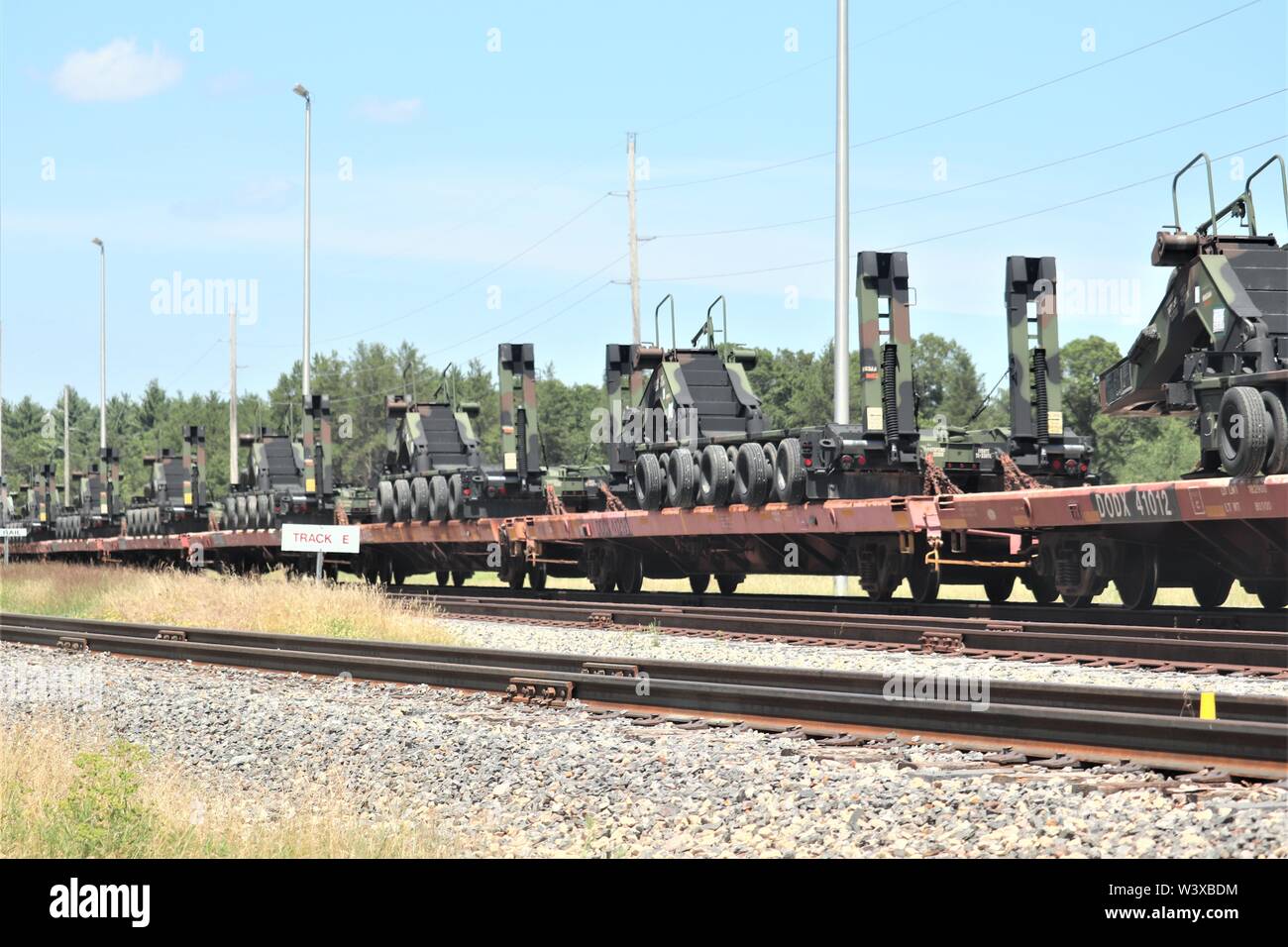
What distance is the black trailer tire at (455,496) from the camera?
1102 inches

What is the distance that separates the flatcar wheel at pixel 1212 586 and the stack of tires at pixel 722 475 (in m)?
5.12

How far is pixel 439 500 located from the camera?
28.9m

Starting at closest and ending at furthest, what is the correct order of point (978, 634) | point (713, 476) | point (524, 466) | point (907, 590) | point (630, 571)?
point (978, 634) < point (713, 476) < point (630, 571) < point (907, 590) < point (524, 466)

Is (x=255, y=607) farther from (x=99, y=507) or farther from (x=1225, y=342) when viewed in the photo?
(x=99, y=507)

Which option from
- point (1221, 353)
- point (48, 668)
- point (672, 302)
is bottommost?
point (48, 668)

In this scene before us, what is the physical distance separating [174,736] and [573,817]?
4.42 metres

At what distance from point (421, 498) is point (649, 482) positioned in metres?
7.60

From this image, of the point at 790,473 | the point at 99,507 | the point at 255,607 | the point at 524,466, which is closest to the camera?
the point at 790,473

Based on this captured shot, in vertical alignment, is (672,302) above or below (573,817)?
above

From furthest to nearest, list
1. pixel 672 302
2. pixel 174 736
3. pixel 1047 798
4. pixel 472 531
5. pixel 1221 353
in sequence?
1. pixel 472 531
2. pixel 672 302
3. pixel 1221 353
4. pixel 174 736
5. pixel 1047 798

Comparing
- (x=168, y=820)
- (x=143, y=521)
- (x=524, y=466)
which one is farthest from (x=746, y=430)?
(x=143, y=521)
